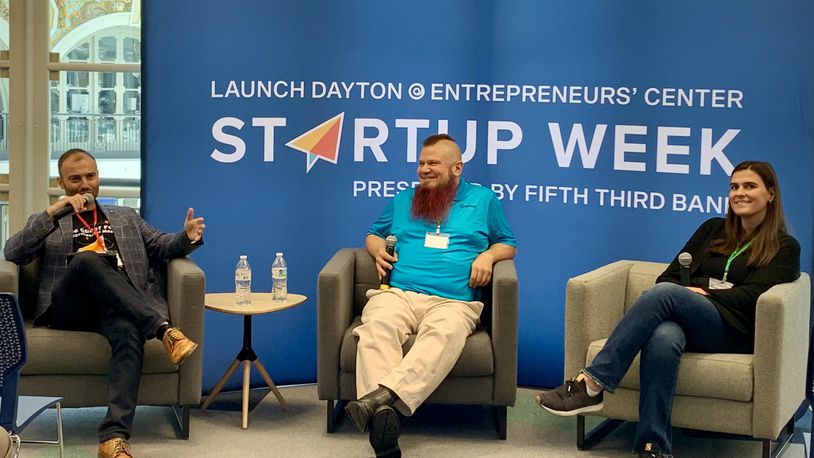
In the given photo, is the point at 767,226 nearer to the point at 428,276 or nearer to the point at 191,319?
the point at 428,276

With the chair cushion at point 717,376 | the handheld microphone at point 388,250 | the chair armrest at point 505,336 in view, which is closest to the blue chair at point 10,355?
the chair armrest at point 505,336

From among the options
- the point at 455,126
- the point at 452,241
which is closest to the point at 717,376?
the point at 452,241

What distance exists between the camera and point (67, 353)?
4.44 m

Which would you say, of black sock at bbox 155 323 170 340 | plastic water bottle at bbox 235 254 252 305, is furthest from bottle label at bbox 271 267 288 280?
black sock at bbox 155 323 170 340

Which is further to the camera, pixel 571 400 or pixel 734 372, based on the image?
pixel 571 400

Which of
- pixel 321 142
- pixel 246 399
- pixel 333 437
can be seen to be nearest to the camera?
pixel 333 437

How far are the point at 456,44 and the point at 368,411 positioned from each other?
2119mm

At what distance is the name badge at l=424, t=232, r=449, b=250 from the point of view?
5.07 metres

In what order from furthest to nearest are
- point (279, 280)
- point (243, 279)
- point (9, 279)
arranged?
point (243, 279) < point (279, 280) < point (9, 279)

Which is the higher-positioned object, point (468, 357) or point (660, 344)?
point (660, 344)

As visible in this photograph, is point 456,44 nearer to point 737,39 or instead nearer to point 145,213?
point 737,39

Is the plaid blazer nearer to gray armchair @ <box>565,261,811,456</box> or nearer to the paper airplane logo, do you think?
the paper airplane logo

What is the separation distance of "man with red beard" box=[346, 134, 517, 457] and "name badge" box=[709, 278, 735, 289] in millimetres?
918

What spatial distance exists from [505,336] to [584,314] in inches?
13.4
